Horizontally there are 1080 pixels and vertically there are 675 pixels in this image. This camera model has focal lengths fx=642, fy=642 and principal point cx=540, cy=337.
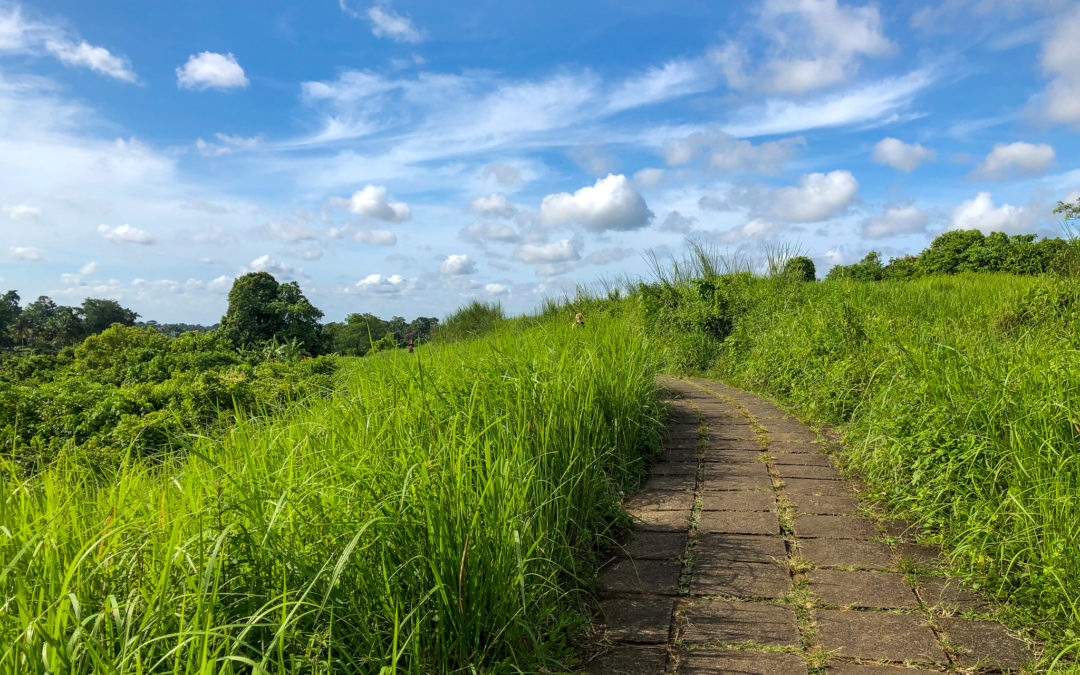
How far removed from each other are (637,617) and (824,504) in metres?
1.57

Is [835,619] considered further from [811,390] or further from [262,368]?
[262,368]

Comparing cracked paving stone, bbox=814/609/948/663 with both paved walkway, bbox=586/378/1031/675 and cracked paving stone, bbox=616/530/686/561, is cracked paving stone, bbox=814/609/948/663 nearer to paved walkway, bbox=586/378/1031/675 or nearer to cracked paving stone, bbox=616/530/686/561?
paved walkway, bbox=586/378/1031/675

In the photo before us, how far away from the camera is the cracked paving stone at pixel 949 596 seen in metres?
2.40

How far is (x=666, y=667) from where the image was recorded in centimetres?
201

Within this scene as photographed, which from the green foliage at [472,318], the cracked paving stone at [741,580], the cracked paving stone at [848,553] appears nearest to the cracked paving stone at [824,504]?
the cracked paving stone at [848,553]

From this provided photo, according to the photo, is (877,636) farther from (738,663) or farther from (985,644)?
(738,663)

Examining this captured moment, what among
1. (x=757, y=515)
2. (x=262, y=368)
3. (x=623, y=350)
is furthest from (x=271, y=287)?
(x=757, y=515)

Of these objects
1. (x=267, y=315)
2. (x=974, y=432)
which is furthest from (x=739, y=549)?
(x=267, y=315)

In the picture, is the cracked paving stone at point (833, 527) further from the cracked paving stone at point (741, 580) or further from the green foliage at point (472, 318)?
the green foliage at point (472, 318)

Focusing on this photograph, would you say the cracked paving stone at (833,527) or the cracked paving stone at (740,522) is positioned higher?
the cracked paving stone at (740,522)

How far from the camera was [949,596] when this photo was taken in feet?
8.15

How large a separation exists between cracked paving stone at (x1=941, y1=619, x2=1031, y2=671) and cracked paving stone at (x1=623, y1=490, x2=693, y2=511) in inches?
50.5

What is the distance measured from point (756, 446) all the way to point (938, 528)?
4.76 feet

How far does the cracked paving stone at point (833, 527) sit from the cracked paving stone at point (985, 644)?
2.32 feet
